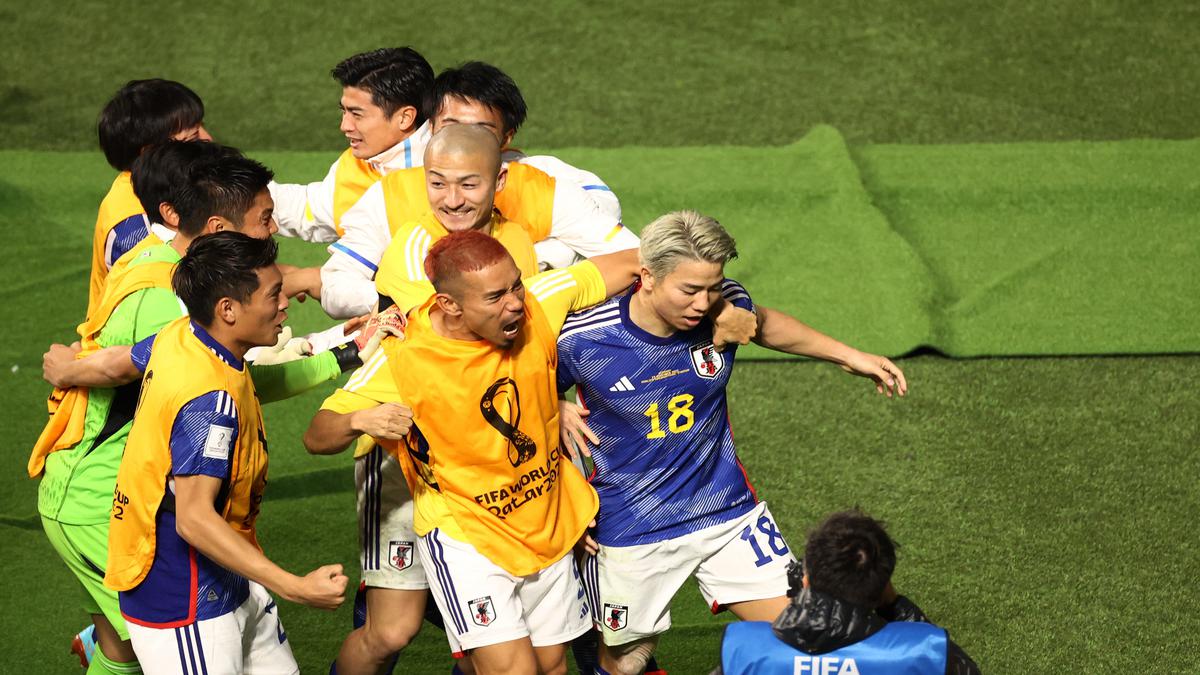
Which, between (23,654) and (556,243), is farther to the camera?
(23,654)

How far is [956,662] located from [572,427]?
1306 mm

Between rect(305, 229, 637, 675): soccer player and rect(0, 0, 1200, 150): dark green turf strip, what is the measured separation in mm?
5798

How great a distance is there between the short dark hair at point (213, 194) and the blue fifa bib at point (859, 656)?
192cm

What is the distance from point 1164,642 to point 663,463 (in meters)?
Answer: 2.07

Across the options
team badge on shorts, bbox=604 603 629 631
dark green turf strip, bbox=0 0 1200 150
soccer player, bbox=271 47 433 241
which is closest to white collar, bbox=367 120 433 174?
soccer player, bbox=271 47 433 241

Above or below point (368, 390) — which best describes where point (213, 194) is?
above

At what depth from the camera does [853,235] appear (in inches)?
304

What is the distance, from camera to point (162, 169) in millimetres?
4086

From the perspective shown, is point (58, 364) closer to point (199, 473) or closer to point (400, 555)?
point (199, 473)

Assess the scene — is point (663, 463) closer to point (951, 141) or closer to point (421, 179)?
point (421, 179)

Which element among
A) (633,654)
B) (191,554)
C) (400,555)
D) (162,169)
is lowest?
(633,654)

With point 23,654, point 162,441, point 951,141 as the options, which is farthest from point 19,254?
point 951,141

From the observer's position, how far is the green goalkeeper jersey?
12.0 ft

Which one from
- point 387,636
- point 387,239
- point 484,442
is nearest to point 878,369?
point 484,442
